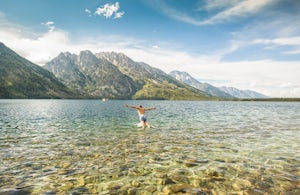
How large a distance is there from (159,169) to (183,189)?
12.3 feet

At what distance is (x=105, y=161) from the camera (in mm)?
17391

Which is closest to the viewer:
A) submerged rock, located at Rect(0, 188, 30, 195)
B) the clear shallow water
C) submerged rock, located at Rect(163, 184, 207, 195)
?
submerged rock, located at Rect(0, 188, 30, 195)

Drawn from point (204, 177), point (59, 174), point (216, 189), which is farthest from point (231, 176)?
point (59, 174)

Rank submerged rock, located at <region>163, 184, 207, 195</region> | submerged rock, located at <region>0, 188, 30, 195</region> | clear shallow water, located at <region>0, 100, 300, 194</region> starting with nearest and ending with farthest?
submerged rock, located at <region>0, 188, 30, 195</region>, submerged rock, located at <region>163, 184, 207, 195</region>, clear shallow water, located at <region>0, 100, 300, 194</region>

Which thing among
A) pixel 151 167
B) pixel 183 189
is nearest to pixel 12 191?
pixel 151 167

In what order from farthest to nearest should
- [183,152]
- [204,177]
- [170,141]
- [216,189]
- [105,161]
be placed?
Result: [170,141]
[183,152]
[105,161]
[204,177]
[216,189]

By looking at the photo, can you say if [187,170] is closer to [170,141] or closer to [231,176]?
[231,176]

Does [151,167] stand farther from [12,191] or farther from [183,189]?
[12,191]

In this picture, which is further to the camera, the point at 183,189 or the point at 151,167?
the point at 151,167

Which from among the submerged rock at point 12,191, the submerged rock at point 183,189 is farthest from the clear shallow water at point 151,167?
the submerged rock at point 12,191

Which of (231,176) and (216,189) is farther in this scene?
(231,176)

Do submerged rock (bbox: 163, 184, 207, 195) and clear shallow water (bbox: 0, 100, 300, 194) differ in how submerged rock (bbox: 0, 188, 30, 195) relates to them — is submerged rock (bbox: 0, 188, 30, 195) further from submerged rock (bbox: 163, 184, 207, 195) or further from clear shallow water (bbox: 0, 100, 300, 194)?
submerged rock (bbox: 163, 184, 207, 195)

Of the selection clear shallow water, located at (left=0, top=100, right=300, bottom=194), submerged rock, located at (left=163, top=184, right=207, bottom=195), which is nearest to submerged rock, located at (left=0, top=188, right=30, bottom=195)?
clear shallow water, located at (left=0, top=100, right=300, bottom=194)

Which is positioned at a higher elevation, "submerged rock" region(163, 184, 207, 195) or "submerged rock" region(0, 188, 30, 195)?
"submerged rock" region(163, 184, 207, 195)
